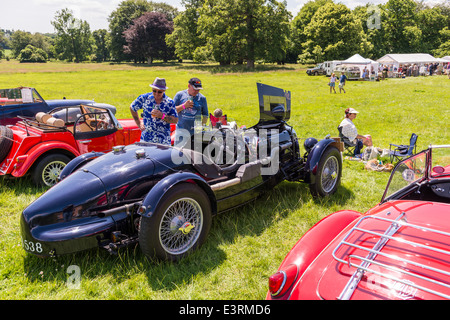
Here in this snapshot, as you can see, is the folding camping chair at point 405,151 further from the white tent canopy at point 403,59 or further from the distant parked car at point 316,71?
the white tent canopy at point 403,59

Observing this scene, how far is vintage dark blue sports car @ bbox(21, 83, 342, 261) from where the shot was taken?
10.7ft

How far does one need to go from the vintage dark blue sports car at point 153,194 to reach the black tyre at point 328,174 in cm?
11

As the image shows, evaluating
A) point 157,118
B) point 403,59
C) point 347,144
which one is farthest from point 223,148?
point 403,59

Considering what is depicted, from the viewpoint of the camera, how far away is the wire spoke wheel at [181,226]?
354 cm

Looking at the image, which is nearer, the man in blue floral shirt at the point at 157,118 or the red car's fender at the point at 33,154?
the man in blue floral shirt at the point at 157,118

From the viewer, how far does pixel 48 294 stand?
3156mm

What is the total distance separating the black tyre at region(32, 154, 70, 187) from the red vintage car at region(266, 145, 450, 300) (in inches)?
195

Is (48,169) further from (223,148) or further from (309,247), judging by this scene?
(309,247)

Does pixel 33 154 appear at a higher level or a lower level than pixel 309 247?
higher

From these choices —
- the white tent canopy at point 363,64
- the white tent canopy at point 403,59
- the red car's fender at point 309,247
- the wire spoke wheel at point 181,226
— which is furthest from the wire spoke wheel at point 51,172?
the white tent canopy at point 403,59

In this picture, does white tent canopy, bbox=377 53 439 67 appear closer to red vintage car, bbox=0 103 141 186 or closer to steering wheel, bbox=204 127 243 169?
red vintage car, bbox=0 103 141 186

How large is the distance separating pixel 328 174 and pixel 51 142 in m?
5.20

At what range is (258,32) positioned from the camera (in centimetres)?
4191
